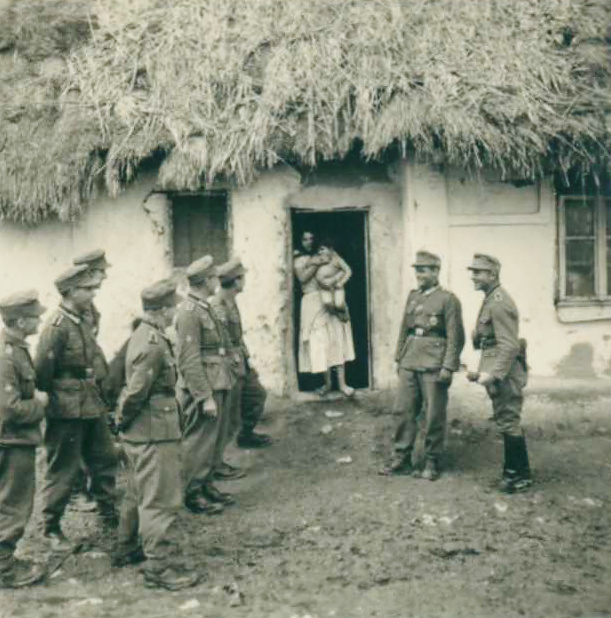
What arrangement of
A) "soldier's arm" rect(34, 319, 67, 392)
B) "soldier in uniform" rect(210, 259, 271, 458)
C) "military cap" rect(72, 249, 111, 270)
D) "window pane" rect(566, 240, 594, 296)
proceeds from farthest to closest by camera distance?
"window pane" rect(566, 240, 594, 296) < "soldier in uniform" rect(210, 259, 271, 458) < "military cap" rect(72, 249, 111, 270) < "soldier's arm" rect(34, 319, 67, 392)

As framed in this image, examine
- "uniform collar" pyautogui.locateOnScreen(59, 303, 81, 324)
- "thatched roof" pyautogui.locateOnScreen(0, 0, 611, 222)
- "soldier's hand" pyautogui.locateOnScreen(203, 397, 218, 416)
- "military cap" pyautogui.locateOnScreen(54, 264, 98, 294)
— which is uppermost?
"thatched roof" pyautogui.locateOnScreen(0, 0, 611, 222)

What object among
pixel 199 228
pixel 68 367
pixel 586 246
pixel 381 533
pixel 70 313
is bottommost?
pixel 381 533

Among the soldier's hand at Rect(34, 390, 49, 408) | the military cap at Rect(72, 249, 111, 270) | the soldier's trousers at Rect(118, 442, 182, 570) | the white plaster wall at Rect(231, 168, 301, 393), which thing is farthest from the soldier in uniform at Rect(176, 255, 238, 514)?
the white plaster wall at Rect(231, 168, 301, 393)

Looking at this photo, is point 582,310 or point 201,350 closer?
point 201,350

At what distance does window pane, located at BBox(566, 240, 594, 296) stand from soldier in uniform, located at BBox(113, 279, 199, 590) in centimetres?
493

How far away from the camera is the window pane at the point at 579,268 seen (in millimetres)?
9078

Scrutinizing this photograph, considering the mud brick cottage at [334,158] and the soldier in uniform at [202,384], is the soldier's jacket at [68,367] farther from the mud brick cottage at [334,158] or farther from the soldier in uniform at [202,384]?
the mud brick cottage at [334,158]

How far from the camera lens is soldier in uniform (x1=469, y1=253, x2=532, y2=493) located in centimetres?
693

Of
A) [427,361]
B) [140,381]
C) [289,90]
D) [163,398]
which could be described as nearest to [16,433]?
[140,381]

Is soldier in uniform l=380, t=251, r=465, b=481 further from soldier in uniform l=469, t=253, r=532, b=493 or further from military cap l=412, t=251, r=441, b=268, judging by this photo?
soldier in uniform l=469, t=253, r=532, b=493

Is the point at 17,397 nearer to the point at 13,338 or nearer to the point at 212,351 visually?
the point at 13,338

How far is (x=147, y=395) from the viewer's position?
550 centimetres

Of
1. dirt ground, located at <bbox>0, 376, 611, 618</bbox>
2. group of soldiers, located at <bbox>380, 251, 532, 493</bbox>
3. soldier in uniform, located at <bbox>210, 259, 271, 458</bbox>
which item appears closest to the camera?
dirt ground, located at <bbox>0, 376, 611, 618</bbox>

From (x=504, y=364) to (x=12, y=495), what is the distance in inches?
147
